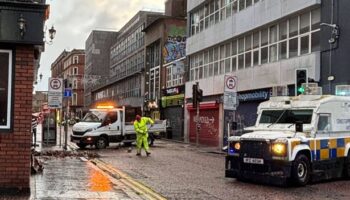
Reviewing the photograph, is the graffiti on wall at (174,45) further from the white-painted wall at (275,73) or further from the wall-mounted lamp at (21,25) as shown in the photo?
the wall-mounted lamp at (21,25)

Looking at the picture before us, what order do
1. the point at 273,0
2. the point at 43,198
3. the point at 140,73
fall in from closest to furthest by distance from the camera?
the point at 43,198 → the point at 273,0 → the point at 140,73

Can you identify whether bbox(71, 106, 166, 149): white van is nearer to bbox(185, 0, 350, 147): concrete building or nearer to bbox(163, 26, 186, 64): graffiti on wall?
bbox(185, 0, 350, 147): concrete building

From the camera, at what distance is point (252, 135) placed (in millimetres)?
13953

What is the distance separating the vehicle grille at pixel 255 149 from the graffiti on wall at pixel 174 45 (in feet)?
130

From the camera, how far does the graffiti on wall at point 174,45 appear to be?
2131 inches

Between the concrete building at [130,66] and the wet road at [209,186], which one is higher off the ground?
the concrete building at [130,66]

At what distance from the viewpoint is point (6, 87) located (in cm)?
999

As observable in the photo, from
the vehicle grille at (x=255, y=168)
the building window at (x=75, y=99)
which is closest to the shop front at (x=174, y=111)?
the vehicle grille at (x=255, y=168)

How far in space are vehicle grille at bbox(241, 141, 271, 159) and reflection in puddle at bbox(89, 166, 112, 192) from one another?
3.50 metres

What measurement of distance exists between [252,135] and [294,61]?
13037 mm

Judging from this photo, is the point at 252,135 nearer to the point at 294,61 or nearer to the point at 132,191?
the point at 132,191

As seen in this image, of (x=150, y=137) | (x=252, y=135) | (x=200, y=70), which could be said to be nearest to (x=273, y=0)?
(x=150, y=137)


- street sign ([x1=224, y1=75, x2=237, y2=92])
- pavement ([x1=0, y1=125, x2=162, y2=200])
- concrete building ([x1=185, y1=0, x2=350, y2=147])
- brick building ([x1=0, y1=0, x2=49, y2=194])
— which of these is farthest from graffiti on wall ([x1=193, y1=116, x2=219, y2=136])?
brick building ([x1=0, y1=0, x2=49, y2=194])

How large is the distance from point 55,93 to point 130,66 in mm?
49906
